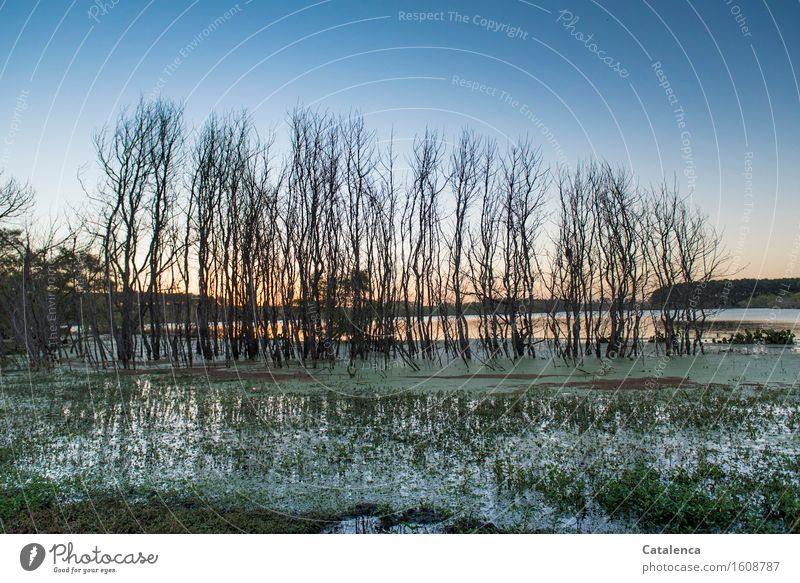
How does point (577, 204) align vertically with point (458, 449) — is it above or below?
above

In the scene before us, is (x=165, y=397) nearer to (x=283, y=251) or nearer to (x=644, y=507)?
(x=644, y=507)

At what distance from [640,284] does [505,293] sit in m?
6.42

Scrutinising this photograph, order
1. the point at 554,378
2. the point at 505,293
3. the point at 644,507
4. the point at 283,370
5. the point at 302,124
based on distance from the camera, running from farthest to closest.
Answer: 1. the point at 505,293
2. the point at 302,124
3. the point at 283,370
4. the point at 554,378
5. the point at 644,507

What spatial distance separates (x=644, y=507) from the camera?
6516 mm

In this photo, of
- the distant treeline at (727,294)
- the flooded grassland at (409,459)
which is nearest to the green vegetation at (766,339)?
the distant treeline at (727,294)

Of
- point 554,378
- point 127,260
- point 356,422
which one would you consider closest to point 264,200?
point 127,260

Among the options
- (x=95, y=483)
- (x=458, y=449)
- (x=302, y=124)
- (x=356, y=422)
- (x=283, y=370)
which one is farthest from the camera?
(x=302, y=124)
